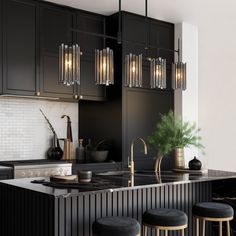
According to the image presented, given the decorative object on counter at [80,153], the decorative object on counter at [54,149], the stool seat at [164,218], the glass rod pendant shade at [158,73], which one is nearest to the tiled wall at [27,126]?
the decorative object on counter at [54,149]

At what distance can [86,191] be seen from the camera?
9.25 feet

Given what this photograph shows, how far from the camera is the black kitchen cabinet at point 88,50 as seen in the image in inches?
212

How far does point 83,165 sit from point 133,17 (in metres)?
2.29

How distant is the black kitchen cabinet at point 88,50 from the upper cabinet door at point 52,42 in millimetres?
184

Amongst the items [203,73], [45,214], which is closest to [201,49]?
[203,73]

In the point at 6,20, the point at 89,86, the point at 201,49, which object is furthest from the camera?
the point at 201,49

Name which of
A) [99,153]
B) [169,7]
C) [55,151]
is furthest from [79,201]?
[169,7]

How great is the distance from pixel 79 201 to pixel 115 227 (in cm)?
44

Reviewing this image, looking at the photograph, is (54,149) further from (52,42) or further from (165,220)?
(165,220)

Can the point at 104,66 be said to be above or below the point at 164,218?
above

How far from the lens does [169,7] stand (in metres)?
5.29

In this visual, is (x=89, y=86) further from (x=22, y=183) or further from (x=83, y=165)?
(x=22, y=183)

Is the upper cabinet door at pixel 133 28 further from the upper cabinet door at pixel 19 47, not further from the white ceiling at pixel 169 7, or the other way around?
the upper cabinet door at pixel 19 47

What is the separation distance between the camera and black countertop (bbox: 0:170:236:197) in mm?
2877
